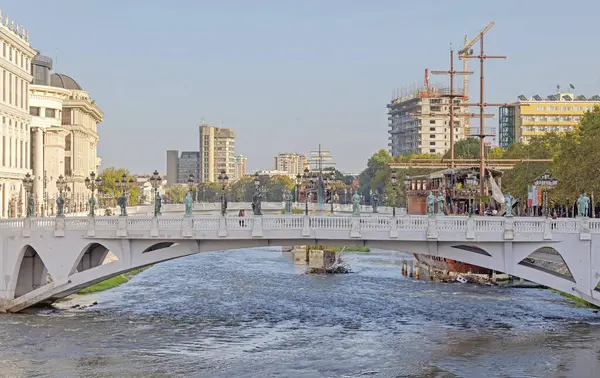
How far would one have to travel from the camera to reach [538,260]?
255 feet

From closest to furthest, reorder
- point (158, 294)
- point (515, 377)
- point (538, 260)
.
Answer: point (515, 377), point (158, 294), point (538, 260)

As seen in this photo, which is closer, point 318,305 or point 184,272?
point 318,305

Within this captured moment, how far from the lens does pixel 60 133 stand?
432ft

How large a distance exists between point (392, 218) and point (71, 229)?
18095 mm

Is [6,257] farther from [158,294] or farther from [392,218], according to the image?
[392,218]

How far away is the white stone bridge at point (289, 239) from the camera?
49781 mm

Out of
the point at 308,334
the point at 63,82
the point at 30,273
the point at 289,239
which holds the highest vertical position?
the point at 63,82

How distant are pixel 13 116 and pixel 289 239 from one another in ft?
170

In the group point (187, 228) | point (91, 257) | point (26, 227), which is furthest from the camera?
point (91, 257)

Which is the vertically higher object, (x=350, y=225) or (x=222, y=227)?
(x=350, y=225)

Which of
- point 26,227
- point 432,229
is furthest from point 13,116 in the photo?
point 432,229

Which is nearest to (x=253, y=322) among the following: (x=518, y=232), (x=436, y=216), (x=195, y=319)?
(x=195, y=319)

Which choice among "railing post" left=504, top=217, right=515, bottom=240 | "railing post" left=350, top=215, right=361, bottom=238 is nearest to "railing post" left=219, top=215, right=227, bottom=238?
"railing post" left=350, top=215, right=361, bottom=238

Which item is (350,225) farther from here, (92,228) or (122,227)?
(92,228)
